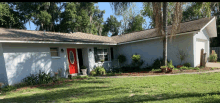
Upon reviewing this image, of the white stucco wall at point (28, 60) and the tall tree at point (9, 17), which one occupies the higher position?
the tall tree at point (9, 17)

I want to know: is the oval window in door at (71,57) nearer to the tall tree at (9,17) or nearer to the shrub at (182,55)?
the shrub at (182,55)

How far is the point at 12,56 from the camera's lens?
740 cm

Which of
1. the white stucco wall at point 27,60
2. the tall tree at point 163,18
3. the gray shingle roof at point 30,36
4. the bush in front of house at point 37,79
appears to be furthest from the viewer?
the tall tree at point 163,18

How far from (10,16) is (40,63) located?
17.3 metres

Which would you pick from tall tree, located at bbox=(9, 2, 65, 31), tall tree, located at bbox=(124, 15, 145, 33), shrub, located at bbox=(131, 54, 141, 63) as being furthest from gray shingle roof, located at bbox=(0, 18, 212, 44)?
tall tree, located at bbox=(124, 15, 145, 33)

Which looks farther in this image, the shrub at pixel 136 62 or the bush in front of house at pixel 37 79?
the shrub at pixel 136 62

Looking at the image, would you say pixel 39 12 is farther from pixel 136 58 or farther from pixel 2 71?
pixel 136 58

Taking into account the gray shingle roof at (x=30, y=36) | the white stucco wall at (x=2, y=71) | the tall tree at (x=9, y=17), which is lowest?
the white stucco wall at (x=2, y=71)

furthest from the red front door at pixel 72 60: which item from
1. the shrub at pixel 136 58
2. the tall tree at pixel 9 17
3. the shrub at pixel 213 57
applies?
the tall tree at pixel 9 17

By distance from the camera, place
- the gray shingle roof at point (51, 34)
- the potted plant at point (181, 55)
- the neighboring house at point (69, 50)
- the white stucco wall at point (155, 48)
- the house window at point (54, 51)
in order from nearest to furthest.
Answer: the neighboring house at point (69, 50) → the gray shingle roof at point (51, 34) → the house window at point (54, 51) → the potted plant at point (181, 55) → the white stucco wall at point (155, 48)

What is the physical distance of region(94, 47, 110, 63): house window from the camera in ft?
41.8

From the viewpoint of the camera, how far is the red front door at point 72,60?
10614 mm

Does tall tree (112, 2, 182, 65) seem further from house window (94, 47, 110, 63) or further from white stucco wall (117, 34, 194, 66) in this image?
house window (94, 47, 110, 63)

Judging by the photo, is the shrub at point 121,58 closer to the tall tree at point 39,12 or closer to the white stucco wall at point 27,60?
the white stucco wall at point 27,60
